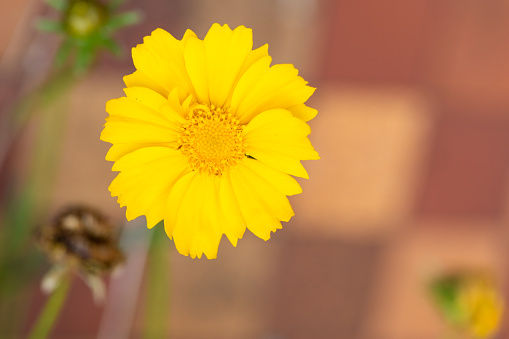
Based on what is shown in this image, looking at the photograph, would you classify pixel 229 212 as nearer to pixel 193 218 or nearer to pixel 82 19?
pixel 193 218

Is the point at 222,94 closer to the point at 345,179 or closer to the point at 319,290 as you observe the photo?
the point at 345,179

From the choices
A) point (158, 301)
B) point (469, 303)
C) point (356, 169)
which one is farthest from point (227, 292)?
point (469, 303)

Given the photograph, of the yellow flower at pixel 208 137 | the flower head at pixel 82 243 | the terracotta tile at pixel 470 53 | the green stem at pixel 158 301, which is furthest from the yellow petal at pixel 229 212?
the terracotta tile at pixel 470 53

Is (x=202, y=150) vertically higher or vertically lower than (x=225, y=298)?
higher

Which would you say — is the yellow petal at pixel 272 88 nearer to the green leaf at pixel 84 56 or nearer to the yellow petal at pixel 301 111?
the yellow petal at pixel 301 111

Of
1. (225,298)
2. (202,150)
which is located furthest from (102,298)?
(202,150)

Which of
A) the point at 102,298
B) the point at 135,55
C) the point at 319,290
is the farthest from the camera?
the point at 319,290

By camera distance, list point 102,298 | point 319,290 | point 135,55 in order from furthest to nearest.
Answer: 1. point 319,290
2. point 102,298
3. point 135,55

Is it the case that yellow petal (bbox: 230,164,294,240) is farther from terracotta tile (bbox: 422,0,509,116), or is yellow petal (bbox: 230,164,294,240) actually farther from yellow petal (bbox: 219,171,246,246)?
terracotta tile (bbox: 422,0,509,116)
